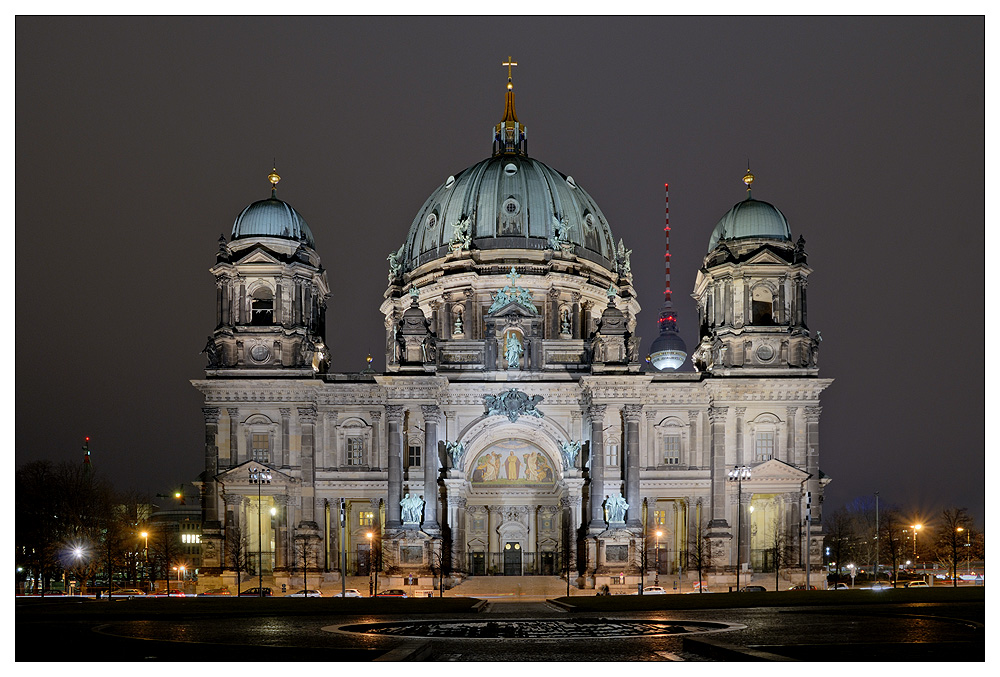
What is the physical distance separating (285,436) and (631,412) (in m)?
23.9

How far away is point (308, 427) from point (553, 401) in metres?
17.1

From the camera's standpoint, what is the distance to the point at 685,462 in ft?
281

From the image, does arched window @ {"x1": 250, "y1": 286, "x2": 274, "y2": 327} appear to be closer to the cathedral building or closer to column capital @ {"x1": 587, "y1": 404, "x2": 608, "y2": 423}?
the cathedral building

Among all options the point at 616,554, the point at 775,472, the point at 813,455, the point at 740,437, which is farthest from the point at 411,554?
the point at 813,455

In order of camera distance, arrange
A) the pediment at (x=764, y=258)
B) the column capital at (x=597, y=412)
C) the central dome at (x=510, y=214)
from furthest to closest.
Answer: the central dome at (x=510, y=214), the pediment at (x=764, y=258), the column capital at (x=597, y=412)

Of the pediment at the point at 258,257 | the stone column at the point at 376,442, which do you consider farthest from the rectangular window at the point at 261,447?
the pediment at the point at 258,257

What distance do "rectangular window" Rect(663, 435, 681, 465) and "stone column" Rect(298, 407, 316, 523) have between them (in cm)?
2467

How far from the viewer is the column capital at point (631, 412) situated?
Result: 274 ft

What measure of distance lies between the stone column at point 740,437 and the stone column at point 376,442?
24.7 meters

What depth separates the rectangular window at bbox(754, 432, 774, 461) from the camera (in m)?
85.1

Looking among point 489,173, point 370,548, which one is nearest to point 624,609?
point 370,548

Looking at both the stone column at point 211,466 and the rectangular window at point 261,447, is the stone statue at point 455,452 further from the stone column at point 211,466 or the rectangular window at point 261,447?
the stone column at point 211,466

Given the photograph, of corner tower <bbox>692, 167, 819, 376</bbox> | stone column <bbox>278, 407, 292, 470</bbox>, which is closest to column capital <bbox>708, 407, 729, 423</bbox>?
corner tower <bbox>692, 167, 819, 376</bbox>

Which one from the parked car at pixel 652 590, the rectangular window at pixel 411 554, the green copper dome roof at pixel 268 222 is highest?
the green copper dome roof at pixel 268 222
